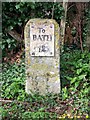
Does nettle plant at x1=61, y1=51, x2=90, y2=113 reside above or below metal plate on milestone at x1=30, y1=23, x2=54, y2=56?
below

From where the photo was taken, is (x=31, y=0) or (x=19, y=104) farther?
(x=31, y=0)

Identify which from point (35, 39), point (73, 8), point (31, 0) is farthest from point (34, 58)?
point (73, 8)

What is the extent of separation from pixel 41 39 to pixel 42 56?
0.93ft

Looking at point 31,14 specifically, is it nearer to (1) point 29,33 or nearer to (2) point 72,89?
(1) point 29,33

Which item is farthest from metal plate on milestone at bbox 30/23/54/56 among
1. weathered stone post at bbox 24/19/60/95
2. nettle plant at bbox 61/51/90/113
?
nettle plant at bbox 61/51/90/113

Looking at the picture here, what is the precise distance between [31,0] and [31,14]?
19.3 inches

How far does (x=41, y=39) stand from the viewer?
466 cm

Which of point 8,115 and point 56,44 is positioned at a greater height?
point 56,44

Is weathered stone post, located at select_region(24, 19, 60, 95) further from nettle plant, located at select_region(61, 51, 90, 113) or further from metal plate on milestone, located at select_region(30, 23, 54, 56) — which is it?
nettle plant, located at select_region(61, 51, 90, 113)

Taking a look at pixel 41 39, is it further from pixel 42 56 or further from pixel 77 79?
pixel 77 79

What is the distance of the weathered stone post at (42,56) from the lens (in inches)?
183

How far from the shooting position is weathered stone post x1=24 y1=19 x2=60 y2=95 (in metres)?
4.64

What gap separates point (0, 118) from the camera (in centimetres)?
417

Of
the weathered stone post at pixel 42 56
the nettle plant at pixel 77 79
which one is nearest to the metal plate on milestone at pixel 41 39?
the weathered stone post at pixel 42 56
